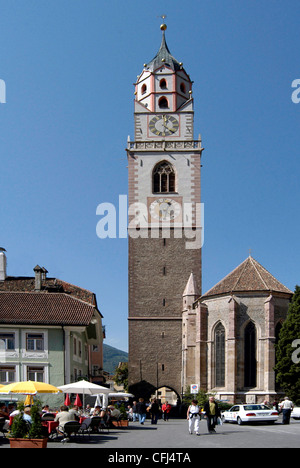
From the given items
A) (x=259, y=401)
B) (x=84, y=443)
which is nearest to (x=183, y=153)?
(x=259, y=401)

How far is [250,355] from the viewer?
149ft

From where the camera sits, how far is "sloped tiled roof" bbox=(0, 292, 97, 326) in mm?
34438

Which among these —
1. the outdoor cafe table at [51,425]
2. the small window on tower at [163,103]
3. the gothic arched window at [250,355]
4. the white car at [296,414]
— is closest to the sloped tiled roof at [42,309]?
the white car at [296,414]

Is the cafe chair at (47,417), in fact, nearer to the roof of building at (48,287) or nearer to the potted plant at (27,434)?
the potted plant at (27,434)

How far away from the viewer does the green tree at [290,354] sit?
4050cm

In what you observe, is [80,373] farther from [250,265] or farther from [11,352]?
[250,265]

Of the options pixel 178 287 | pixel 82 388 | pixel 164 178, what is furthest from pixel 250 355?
pixel 82 388

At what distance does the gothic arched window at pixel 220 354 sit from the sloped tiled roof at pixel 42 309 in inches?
566

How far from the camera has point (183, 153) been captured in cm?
5631

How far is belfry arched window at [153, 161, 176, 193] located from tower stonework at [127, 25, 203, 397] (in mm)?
87

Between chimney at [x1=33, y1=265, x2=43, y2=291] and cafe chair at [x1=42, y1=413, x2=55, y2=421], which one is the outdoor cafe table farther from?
chimney at [x1=33, y1=265, x2=43, y2=291]

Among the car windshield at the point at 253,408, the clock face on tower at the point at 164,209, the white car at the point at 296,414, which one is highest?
the clock face on tower at the point at 164,209
